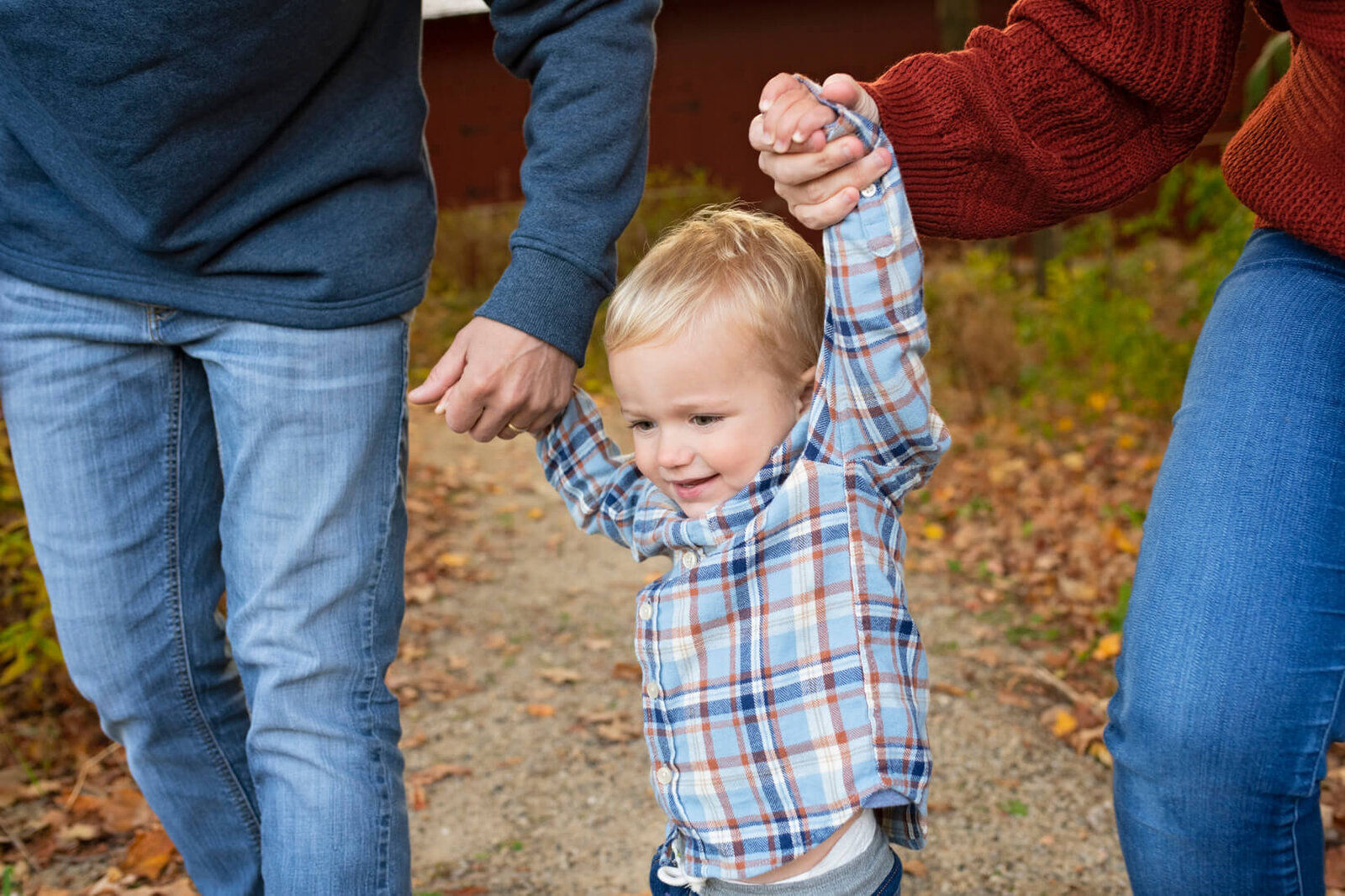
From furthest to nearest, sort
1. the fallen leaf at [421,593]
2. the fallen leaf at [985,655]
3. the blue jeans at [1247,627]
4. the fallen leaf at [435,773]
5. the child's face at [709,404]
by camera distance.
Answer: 1. the fallen leaf at [421,593]
2. the fallen leaf at [985,655]
3. the fallen leaf at [435,773]
4. the child's face at [709,404]
5. the blue jeans at [1247,627]

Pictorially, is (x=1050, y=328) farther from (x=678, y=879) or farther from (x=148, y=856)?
(x=678, y=879)

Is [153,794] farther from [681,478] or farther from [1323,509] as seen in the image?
[1323,509]

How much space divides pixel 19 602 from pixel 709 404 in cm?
269

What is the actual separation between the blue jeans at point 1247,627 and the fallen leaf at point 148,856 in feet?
7.23

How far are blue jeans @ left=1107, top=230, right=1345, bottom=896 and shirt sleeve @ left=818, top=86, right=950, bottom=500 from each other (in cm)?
32

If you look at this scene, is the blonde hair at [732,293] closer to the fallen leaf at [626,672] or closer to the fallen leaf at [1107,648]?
the fallen leaf at [626,672]

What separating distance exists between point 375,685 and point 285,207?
709 mm

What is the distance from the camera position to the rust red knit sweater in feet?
4.97

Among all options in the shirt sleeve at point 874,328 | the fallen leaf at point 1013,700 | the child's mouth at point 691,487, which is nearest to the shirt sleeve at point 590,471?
the child's mouth at point 691,487

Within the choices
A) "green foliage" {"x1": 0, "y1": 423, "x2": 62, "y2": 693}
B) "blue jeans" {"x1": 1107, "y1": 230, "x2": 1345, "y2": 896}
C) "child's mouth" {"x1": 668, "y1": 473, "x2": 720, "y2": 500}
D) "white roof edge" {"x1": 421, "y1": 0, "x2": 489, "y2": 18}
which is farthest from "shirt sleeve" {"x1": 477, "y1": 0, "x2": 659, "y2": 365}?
"white roof edge" {"x1": 421, "y1": 0, "x2": 489, "y2": 18}

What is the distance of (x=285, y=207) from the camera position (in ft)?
5.69

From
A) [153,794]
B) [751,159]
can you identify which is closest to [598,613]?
[153,794]

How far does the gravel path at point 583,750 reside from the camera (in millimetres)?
2721

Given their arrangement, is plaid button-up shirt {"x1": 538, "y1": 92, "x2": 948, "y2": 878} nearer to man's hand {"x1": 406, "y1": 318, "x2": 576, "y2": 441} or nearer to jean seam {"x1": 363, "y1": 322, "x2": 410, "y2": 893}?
man's hand {"x1": 406, "y1": 318, "x2": 576, "y2": 441}
